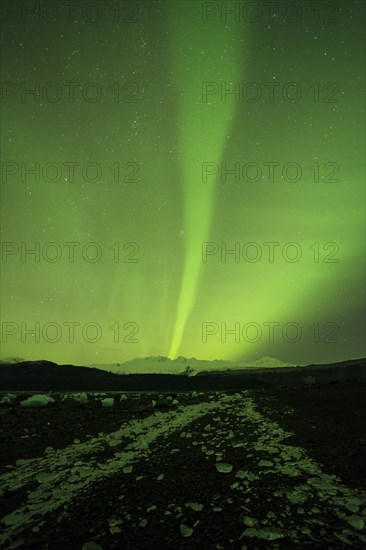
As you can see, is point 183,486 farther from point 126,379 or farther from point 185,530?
point 126,379

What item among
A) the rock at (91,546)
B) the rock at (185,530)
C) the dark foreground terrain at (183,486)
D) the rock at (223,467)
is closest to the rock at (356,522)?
the dark foreground terrain at (183,486)

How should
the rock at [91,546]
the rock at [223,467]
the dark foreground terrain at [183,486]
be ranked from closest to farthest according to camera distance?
1. the rock at [91,546]
2. the dark foreground terrain at [183,486]
3. the rock at [223,467]

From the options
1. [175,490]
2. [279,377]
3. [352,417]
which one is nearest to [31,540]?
[175,490]

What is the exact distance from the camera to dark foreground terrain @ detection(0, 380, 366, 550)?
12.7 feet

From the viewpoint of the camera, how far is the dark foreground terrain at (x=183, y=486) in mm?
3859

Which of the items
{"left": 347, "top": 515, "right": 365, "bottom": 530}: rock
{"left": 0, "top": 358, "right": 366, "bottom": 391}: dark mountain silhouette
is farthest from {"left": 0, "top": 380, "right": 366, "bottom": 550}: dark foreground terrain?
{"left": 0, "top": 358, "right": 366, "bottom": 391}: dark mountain silhouette

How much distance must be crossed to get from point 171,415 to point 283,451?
7.29 metres

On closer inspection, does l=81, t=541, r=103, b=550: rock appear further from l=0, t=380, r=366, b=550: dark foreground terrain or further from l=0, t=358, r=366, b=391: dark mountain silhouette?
l=0, t=358, r=366, b=391: dark mountain silhouette

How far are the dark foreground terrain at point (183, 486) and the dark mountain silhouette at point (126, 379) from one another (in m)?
70.8

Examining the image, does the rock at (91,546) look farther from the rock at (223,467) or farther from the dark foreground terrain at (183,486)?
the rock at (223,467)

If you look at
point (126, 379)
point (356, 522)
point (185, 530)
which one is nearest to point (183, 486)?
point (185, 530)

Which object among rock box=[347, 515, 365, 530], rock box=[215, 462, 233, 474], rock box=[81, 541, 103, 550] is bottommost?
rock box=[215, 462, 233, 474]

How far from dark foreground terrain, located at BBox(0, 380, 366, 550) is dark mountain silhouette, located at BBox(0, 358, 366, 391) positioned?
70831mm

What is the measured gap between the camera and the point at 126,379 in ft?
347
